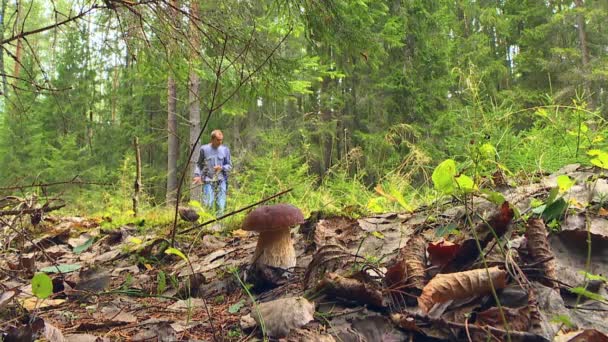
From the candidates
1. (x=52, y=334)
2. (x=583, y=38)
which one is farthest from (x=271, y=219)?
(x=583, y=38)

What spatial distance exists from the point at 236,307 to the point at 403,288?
746 mm

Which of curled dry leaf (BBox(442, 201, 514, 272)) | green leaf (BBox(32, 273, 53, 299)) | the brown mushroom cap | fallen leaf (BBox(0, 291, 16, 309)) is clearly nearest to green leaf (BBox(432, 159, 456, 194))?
curled dry leaf (BBox(442, 201, 514, 272))

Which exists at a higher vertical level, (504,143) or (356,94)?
(356,94)

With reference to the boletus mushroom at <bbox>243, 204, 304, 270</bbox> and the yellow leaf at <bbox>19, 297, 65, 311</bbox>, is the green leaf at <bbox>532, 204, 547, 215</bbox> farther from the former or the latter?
the yellow leaf at <bbox>19, 297, 65, 311</bbox>

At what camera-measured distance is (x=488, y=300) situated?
46.3 inches

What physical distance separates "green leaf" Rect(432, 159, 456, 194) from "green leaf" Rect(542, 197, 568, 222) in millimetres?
474

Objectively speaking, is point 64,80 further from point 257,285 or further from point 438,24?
point 257,285

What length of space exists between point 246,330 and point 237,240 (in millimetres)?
1621

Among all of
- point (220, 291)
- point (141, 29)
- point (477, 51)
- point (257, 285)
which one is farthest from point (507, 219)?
point (477, 51)

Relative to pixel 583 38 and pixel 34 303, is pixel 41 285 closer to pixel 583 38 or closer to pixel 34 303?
pixel 34 303

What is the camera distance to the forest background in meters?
2.61

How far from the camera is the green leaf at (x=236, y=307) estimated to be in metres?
1.66

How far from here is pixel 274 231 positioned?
2.00 meters

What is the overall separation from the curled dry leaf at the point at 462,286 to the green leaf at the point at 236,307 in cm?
82
